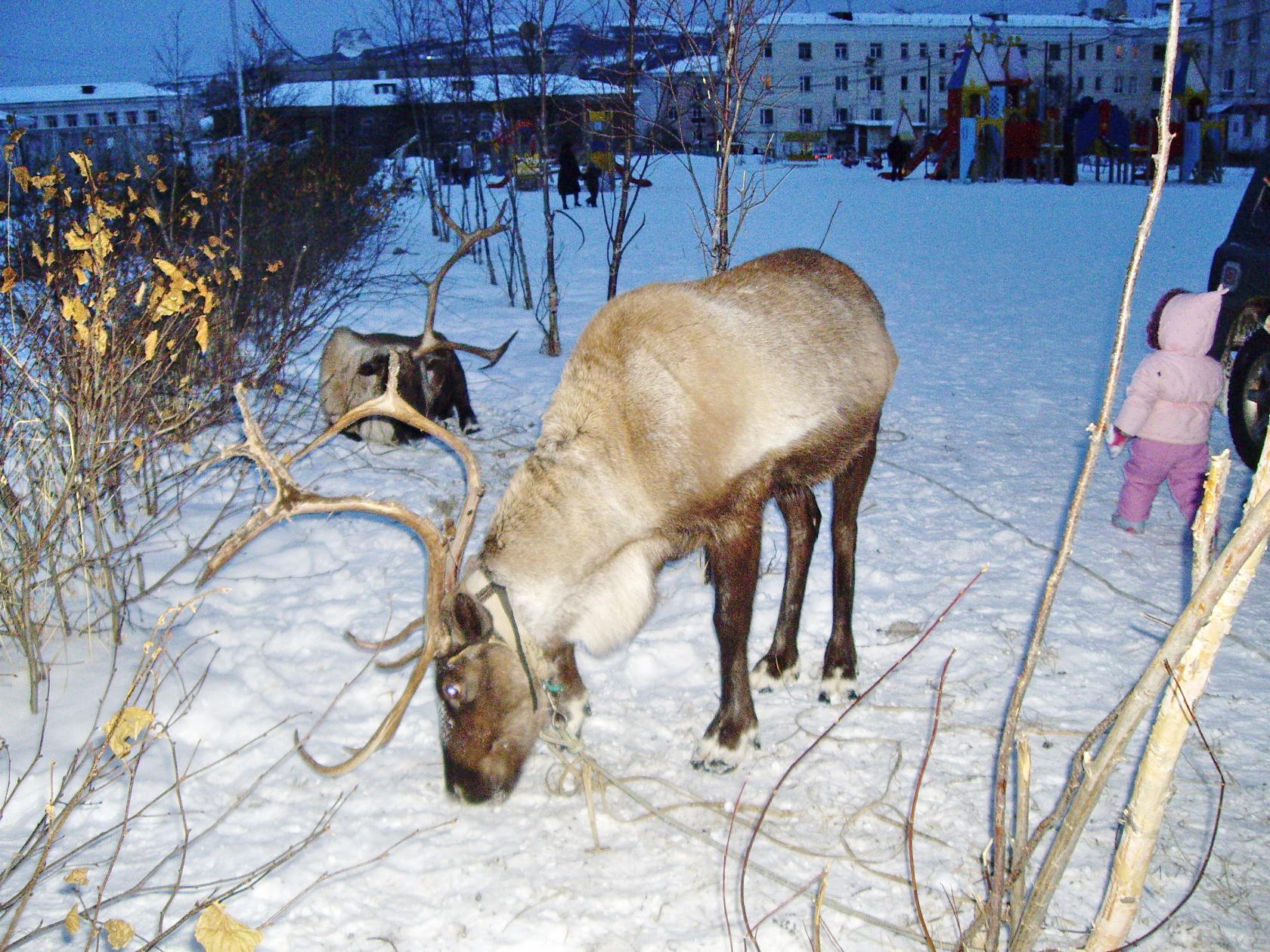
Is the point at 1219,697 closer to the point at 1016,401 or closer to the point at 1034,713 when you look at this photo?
the point at 1034,713

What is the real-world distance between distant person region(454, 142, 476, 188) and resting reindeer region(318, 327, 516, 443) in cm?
854

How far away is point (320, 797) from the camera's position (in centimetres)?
313

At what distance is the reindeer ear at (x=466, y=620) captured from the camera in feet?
8.96

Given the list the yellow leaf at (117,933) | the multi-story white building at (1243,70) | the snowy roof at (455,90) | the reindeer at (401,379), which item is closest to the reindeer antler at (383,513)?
the yellow leaf at (117,933)

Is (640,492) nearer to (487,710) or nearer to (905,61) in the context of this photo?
(487,710)

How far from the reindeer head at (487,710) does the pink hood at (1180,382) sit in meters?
3.42

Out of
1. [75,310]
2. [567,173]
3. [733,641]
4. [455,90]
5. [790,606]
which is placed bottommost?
[790,606]

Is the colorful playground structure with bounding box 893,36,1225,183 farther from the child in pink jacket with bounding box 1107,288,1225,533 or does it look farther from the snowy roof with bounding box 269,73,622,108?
the child in pink jacket with bounding box 1107,288,1225,533

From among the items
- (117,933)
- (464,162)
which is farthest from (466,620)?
(464,162)

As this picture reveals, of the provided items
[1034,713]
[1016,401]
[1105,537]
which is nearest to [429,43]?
[1016,401]

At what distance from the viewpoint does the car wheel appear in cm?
558

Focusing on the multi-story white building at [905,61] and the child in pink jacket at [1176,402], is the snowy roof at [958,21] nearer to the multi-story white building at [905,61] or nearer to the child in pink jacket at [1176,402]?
the multi-story white building at [905,61]

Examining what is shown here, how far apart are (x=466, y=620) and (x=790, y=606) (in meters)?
1.69

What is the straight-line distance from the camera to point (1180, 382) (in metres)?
4.69
